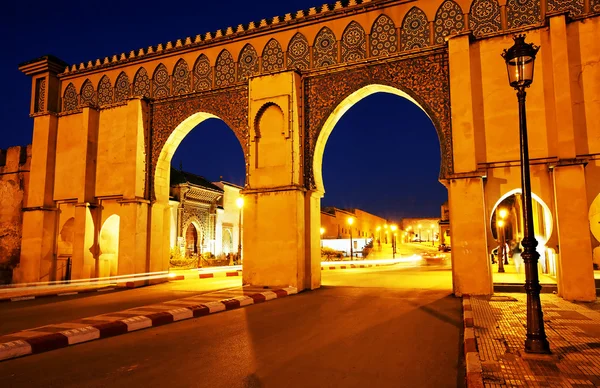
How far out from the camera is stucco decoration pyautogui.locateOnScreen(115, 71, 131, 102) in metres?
13.5

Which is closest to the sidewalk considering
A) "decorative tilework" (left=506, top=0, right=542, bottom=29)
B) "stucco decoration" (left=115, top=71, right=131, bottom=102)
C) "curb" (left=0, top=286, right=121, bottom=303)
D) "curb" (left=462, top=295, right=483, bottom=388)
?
"curb" (left=462, top=295, right=483, bottom=388)

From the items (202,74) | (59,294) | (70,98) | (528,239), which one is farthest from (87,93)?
(528,239)

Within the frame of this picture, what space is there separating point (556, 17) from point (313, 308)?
7.87 metres

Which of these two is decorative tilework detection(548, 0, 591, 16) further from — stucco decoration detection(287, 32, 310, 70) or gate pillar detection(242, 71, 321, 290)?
gate pillar detection(242, 71, 321, 290)

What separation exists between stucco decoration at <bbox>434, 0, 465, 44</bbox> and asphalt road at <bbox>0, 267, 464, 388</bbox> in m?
6.38

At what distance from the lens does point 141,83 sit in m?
13.3

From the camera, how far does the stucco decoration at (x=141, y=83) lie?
43.4 feet

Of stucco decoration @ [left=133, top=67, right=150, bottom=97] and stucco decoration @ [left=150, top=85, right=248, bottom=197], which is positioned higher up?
stucco decoration @ [left=133, top=67, right=150, bottom=97]

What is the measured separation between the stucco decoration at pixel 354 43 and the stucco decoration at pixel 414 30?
0.98m

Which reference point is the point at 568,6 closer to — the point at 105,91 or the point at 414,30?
the point at 414,30

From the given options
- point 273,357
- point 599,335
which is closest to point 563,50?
point 599,335

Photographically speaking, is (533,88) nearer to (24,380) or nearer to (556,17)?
(556,17)

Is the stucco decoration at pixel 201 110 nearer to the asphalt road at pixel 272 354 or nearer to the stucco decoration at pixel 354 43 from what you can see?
the stucco decoration at pixel 354 43

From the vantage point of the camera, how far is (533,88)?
9156 mm
